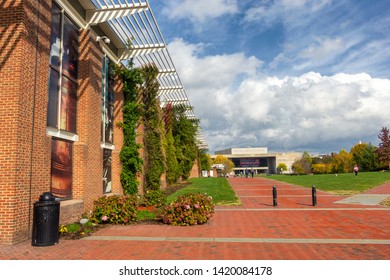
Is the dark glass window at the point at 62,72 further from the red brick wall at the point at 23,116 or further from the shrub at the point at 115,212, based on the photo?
the shrub at the point at 115,212

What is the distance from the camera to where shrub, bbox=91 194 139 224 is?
10.7 meters

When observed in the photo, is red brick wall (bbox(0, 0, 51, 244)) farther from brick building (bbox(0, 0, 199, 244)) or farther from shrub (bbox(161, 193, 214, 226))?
shrub (bbox(161, 193, 214, 226))

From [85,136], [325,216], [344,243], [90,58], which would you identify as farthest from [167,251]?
[90,58]

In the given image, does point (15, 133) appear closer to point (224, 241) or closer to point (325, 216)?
point (224, 241)

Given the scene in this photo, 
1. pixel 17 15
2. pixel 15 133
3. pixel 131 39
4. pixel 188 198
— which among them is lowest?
pixel 188 198

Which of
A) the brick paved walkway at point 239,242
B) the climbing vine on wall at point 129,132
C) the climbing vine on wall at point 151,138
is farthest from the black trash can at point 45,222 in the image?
the climbing vine on wall at point 151,138

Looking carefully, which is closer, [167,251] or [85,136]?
[167,251]

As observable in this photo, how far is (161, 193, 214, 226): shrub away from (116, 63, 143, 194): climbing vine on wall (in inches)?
227

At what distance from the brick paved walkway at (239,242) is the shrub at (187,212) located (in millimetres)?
354

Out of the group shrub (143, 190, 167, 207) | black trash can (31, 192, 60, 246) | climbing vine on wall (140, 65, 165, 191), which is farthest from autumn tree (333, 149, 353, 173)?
black trash can (31, 192, 60, 246)

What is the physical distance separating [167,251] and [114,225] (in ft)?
14.0

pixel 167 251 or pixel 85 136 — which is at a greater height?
pixel 85 136

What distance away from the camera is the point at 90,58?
12.1 meters
